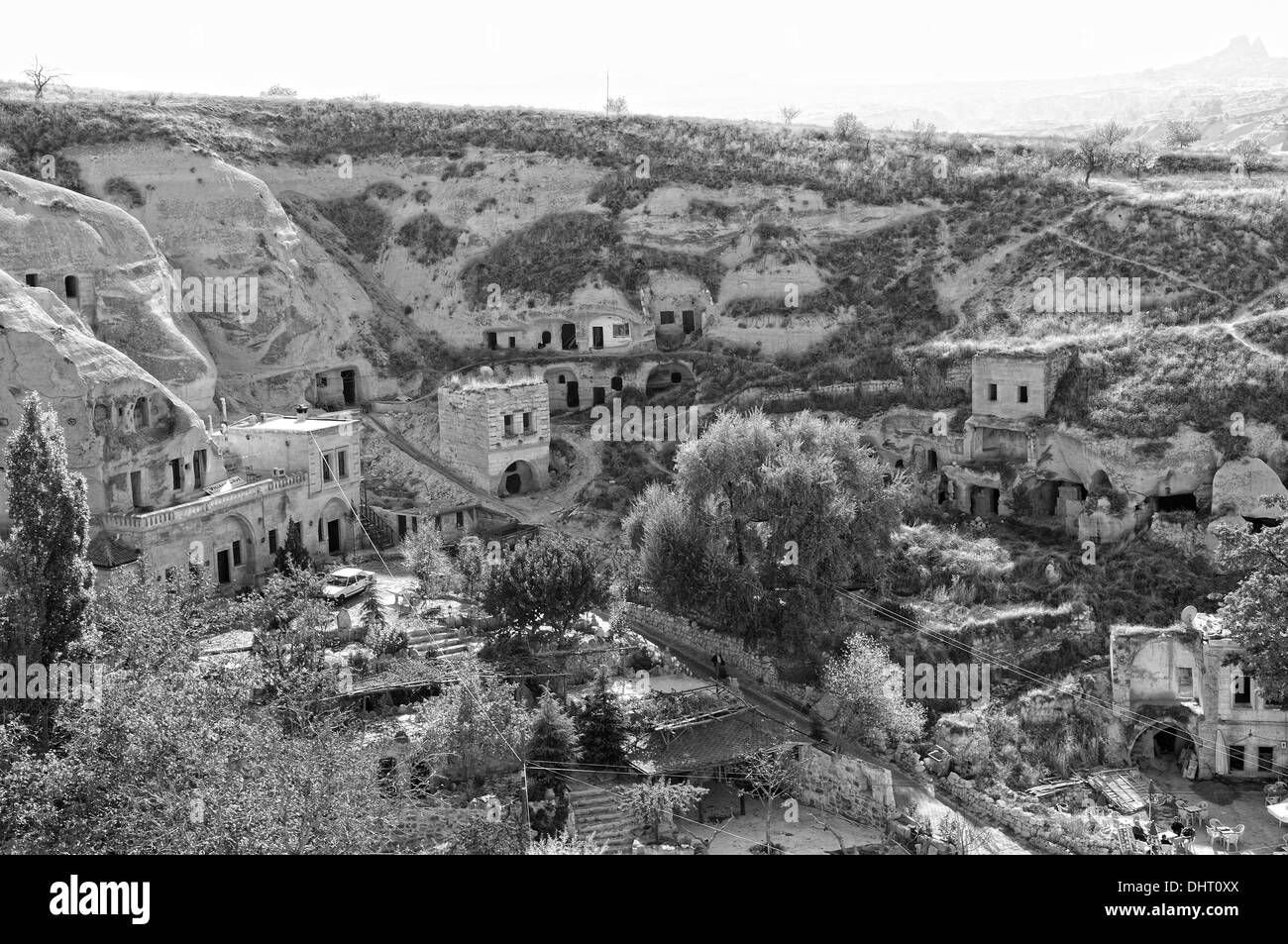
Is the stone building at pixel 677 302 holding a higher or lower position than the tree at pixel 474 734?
higher

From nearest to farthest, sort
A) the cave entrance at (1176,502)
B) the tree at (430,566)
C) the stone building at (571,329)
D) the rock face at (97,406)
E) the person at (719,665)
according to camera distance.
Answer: the person at (719,665), the rock face at (97,406), the tree at (430,566), the cave entrance at (1176,502), the stone building at (571,329)

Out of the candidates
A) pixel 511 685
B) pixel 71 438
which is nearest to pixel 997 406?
pixel 511 685

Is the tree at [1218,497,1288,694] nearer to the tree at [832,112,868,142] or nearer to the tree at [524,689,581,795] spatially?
the tree at [524,689,581,795]

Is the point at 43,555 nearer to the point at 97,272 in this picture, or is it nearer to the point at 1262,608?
the point at 97,272

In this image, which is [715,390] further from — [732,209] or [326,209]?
[326,209]

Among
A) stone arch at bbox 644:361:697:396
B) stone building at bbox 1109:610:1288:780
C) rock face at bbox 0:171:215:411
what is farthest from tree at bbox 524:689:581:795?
stone arch at bbox 644:361:697:396

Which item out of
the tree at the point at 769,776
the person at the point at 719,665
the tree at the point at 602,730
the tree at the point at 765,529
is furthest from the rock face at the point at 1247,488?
the tree at the point at 602,730

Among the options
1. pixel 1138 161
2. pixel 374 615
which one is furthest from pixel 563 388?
pixel 1138 161

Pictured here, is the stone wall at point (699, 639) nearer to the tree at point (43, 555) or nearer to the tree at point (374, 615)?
the tree at point (374, 615)
